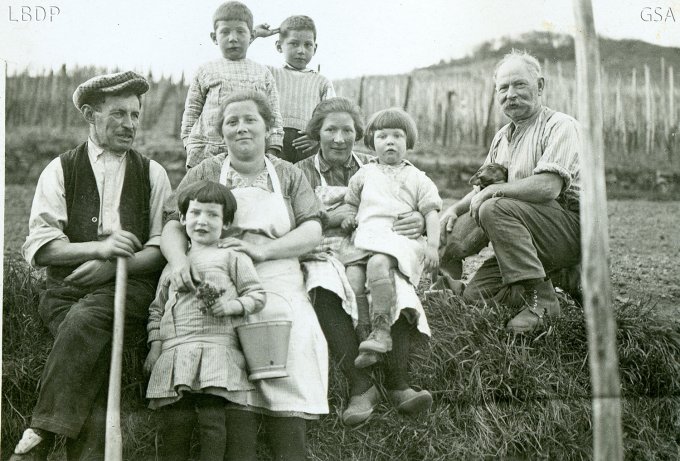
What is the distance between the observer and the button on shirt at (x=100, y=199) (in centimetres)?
371

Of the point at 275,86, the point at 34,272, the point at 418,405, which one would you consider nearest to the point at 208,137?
the point at 275,86

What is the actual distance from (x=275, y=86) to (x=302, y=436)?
1775mm

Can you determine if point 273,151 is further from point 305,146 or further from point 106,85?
point 106,85

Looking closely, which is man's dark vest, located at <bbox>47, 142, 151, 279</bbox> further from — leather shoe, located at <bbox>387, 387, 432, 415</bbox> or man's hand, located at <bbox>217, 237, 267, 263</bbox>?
leather shoe, located at <bbox>387, 387, 432, 415</bbox>

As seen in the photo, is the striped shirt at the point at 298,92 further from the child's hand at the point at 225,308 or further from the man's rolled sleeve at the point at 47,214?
the child's hand at the point at 225,308

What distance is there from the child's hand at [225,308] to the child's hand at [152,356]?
0.31m

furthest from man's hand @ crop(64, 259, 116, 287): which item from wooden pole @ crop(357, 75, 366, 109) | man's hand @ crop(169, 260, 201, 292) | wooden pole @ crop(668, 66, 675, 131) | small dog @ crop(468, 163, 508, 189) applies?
wooden pole @ crop(668, 66, 675, 131)

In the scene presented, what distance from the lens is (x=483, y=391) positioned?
150 inches

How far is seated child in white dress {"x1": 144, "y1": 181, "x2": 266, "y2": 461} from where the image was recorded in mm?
3324

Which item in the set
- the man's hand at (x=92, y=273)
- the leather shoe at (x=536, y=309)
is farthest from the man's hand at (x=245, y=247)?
the leather shoe at (x=536, y=309)

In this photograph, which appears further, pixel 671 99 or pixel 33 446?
pixel 671 99

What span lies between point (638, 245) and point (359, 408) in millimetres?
2020

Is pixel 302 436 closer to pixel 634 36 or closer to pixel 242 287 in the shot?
pixel 242 287

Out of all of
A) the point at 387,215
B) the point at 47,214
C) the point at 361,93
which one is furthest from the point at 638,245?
the point at 47,214
